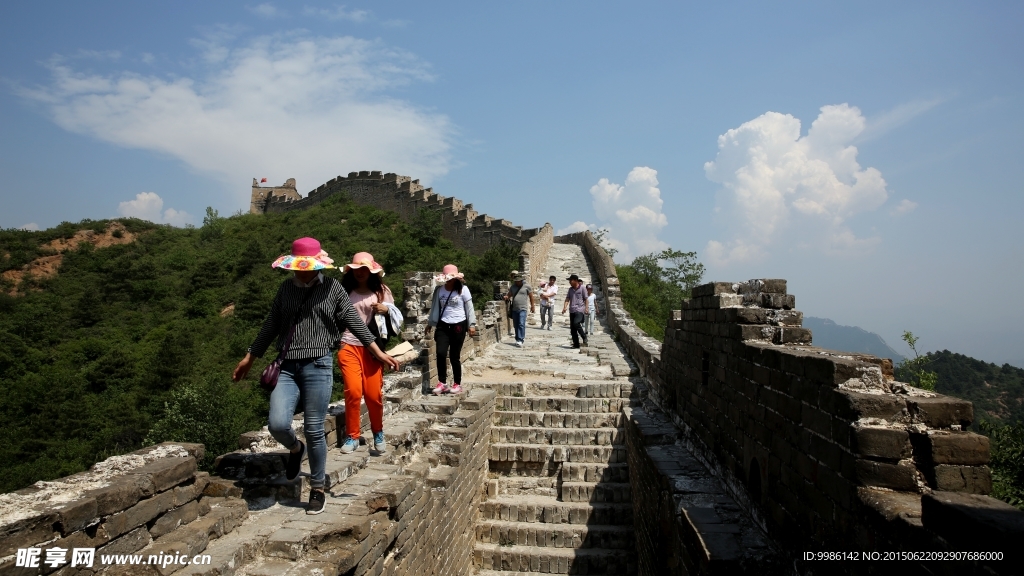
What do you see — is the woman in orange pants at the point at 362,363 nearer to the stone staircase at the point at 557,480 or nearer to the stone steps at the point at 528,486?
the stone staircase at the point at 557,480

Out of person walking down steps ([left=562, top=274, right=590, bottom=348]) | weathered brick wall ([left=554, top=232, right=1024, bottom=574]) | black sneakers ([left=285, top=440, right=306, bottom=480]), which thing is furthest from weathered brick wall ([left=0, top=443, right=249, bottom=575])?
person walking down steps ([left=562, top=274, right=590, bottom=348])

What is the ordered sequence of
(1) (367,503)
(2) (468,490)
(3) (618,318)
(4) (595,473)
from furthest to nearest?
(3) (618,318), (4) (595,473), (2) (468,490), (1) (367,503)

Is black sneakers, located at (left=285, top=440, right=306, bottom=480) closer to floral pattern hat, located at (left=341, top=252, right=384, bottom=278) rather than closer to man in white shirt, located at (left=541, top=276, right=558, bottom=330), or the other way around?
floral pattern hat, located at (left=341, top=252, right=384, bottom=278)

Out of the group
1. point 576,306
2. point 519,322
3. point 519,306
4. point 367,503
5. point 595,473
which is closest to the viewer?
point 367,503

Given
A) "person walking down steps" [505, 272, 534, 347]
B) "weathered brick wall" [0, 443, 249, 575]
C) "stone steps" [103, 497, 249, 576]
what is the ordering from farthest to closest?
"person walking down steps" [505, 272, 534, 347] → "stone steps" [103, 497, 249, 576] → "weathered brick wall" [0, 443, 249, 575]

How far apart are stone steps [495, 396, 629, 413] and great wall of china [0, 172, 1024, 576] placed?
0.03 meters

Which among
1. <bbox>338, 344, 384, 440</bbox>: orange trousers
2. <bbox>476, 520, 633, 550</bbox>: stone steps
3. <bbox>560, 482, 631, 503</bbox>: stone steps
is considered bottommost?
<bbox>476, 520, 633, 550</bbox>: stone steps

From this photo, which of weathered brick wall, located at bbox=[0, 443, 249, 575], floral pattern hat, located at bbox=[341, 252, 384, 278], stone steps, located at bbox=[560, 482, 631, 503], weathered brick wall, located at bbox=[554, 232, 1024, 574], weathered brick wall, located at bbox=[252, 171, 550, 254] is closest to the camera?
weathered brick wall, located at bbox=[554, 232, 1024, 574]

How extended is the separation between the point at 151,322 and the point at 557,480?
1261 inches

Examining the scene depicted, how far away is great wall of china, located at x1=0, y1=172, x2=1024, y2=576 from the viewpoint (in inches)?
102

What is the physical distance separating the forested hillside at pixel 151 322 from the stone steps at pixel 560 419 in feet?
43.8

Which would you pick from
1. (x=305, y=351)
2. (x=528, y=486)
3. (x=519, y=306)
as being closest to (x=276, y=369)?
(x=305, y=351)

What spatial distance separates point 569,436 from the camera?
7.62 metres

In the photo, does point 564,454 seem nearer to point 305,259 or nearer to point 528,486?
point 528,486
